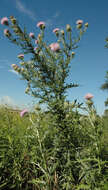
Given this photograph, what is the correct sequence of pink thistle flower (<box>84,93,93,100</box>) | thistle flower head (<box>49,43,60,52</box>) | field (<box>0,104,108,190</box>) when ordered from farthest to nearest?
thistle flower head (<box>49,43,60,52</box>), field (<box>0,104,108,190</box>), pink thistle flower (<box>84,93,93,100</box>)

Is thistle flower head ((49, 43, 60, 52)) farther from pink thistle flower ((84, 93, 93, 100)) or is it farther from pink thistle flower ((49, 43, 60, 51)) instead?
pink thistle flower ((84, 93, 93, 100))

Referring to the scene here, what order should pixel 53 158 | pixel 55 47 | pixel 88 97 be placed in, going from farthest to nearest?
pixel 55 47
pixel 53 158
pixel 88 97

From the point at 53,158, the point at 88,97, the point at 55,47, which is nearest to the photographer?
the point at 88,97

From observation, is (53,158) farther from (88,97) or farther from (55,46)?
(55,46)

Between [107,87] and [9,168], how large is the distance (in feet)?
74.3

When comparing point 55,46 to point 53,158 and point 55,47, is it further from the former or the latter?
point 53,158

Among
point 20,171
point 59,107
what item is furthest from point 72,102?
point 20,171

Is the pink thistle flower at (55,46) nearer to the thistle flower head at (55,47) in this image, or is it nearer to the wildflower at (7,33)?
the thistle flower head at (55,47)

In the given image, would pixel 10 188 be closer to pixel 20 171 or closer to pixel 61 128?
pixel 20 171

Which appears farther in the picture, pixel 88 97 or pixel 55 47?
pixel 55 47

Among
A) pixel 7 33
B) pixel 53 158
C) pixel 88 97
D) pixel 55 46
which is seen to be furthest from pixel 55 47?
pixel 53 158

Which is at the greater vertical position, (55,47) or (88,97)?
(55,47)

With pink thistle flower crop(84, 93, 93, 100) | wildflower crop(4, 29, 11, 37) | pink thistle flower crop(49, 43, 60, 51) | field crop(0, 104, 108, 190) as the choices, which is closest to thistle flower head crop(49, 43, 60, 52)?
pink thistle flower crop(49, 43, 60, 51)

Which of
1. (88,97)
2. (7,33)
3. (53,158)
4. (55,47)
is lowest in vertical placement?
(53,158)
